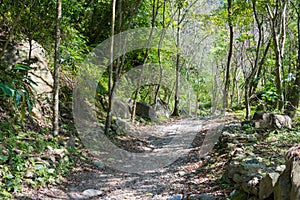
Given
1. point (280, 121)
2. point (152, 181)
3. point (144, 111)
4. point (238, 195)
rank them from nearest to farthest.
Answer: point (238, 195) < point (152, 181) < point (280, 121) < point (144, 111)

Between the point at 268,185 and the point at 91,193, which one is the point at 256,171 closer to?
the point at 268,185

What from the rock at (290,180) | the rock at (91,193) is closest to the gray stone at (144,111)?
the rock at (91,193)

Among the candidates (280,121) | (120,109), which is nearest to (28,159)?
(280,121)

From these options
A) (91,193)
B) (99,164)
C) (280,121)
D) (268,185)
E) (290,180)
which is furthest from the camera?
(280,121)

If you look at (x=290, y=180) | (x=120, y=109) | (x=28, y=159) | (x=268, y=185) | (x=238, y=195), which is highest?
(x=120, y=109)

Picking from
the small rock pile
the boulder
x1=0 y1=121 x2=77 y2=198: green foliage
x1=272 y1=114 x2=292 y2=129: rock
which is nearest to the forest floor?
x1=0 y1=121 x2=77 y2=198: green foliage

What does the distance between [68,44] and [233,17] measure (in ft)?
18.7

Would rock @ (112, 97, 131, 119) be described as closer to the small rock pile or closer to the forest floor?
the forest floor

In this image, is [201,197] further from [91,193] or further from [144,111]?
[144,111]

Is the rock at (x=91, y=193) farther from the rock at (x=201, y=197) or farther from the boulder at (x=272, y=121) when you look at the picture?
the boulder at (x=272, y=121)

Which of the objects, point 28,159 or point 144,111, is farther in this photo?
point 144,111

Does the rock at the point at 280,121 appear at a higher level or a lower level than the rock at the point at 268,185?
higher

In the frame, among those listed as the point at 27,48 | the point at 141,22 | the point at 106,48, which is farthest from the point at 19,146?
the point at 141,22

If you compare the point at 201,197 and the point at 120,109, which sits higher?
the point at 120,109
